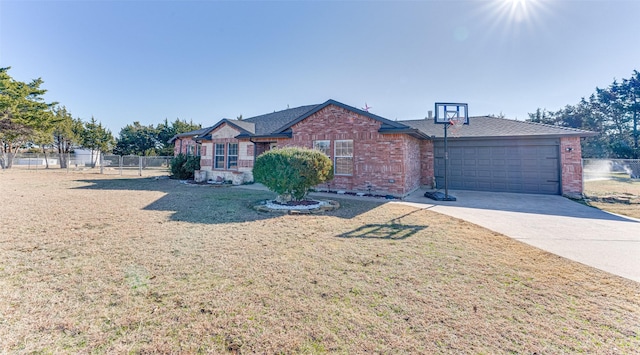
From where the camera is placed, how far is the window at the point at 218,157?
1631cm

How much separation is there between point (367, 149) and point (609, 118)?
4283cm

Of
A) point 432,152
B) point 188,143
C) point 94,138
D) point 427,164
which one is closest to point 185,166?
point 188,143

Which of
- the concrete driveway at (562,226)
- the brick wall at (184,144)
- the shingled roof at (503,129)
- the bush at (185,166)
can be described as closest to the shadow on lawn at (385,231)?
the concrete driveway at (562,226)

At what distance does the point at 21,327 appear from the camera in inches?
88.1

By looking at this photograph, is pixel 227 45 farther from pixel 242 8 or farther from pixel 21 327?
pixel 21 327

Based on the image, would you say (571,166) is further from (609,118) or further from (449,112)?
(609,118)

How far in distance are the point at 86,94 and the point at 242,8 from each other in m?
19.2

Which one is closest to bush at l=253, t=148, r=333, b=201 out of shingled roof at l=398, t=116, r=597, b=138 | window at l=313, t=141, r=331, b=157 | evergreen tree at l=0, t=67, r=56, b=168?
window at l=313, t=141, r=331, b=157

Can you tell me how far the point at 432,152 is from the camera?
44.5ft

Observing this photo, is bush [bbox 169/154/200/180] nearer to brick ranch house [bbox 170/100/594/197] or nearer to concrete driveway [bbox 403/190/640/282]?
brick ranch house [bbox 170/100/594/197]

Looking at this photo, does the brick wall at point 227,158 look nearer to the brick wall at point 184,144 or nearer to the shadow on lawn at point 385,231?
the brick wall at point 184,144

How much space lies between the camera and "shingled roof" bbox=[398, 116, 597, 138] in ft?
35.9

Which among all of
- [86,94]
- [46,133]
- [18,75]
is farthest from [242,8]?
[46,133]

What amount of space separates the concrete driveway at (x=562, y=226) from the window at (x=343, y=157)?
3076 millimetres
